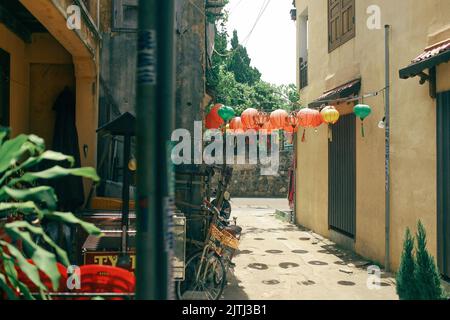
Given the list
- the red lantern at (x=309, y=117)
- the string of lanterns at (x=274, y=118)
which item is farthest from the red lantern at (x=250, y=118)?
the red lantern at (x=309, y=117)

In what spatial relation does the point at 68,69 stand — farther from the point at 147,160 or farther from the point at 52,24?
the point at 147,160

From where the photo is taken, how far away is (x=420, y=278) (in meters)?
4.95

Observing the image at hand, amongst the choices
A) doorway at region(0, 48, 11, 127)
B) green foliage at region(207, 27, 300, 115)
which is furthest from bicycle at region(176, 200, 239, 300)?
green foliage at region(207, 27, 300, 115)

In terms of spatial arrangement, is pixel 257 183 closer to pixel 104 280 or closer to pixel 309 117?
pixel 309 117

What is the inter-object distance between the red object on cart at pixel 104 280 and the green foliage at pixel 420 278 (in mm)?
3413

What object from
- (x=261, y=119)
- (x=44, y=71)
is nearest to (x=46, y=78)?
(x=44, y=71)

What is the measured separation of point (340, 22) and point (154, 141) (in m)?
11.7

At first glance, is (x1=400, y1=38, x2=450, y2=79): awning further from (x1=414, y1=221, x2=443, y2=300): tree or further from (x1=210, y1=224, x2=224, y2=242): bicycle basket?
(x1=210, y1=224, x2=224, y2=242): bicycle basket

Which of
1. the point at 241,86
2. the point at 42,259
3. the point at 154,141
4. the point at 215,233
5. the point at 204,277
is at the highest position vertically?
the point at 241,86

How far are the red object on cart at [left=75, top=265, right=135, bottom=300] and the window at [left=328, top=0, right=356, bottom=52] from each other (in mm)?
9627

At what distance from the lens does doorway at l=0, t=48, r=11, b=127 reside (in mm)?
7232

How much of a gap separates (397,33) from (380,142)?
2.32 m

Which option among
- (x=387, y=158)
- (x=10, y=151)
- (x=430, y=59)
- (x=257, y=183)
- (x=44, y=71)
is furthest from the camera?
(x=257, y=183)
